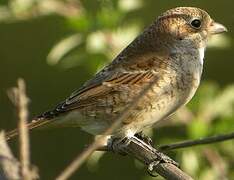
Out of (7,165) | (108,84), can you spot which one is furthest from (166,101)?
(7,165)

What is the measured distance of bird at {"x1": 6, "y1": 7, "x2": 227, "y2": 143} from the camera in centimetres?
349

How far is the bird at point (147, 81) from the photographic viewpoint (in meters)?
3.49

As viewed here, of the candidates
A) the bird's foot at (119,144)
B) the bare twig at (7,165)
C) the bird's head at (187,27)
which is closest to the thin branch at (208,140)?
the bare twig at (7,165)

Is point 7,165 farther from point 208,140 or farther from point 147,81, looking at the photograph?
point 147,81

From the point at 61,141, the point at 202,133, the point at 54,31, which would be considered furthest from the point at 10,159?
the point at 61,141

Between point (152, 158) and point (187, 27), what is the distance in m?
1.32

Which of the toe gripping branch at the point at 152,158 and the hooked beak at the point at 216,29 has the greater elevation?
the hooked beak at the point at 216,29

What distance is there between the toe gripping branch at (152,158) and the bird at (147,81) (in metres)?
0.18

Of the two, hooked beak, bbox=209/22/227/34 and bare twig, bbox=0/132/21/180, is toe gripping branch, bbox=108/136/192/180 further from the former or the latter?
hooked beak, bbox=209/22/227/34

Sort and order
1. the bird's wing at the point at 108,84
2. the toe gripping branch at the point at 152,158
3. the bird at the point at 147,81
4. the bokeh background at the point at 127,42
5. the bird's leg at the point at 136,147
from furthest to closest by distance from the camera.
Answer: the bokeh background at the point at 127,42 < the bird's wing at the point at 108,84 < the bird at the point at 147,81 < the bird's leg at the point at 136,147 < the toe gripping branch at the point at 152,158

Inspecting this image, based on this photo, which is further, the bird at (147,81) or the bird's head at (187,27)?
the bird's head at (187,27)

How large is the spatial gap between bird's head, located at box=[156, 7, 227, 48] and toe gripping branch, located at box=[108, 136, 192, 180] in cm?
66

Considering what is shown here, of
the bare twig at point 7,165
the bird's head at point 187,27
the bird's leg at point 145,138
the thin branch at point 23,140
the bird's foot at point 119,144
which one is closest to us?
the thin branch at point 23,140

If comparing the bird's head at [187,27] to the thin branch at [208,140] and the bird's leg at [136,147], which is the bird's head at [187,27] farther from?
the thin branch at [208,140]
